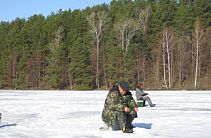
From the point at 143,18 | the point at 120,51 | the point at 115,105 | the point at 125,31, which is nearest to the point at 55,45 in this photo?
the point at 125,31

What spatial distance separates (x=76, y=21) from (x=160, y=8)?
713 inches

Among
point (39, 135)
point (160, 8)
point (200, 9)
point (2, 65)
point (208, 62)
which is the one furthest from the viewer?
point (2, 65)

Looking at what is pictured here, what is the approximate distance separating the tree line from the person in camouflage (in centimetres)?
3452

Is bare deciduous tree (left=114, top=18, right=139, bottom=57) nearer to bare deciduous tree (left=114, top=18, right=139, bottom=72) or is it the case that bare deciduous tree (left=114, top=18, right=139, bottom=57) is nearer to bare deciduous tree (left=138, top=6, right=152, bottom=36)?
bare deciduous tree (left=114, top=18, right=139, bottom=72)

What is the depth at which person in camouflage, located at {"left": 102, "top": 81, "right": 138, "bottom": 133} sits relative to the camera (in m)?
5.87

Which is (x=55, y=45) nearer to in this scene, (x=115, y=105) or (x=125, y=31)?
(x=125, y=31)

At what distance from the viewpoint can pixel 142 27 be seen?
50.9m

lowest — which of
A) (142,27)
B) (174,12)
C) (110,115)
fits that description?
(110,115)

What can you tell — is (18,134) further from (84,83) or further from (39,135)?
(84,83)

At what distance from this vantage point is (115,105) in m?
5.90

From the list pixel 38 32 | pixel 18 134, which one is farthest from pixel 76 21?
pixel 18 134

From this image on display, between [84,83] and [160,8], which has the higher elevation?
[160,8]

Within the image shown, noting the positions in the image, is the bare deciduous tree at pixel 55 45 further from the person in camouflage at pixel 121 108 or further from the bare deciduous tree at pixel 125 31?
the person in camouflage at pixel 121 108

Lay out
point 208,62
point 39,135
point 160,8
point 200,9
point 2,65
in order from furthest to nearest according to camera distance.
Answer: point 2,65 → point 160,8 → point 200,9 → point 208,62 → point 39,135
